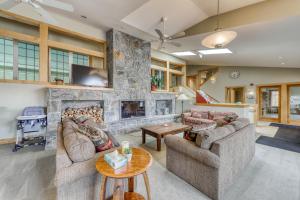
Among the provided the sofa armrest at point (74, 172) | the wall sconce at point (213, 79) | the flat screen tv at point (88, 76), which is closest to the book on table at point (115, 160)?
the sofa armrest at point (74, 172)

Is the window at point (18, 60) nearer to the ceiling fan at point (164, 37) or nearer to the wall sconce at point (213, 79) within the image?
the ceiling fan at point (164, 37)

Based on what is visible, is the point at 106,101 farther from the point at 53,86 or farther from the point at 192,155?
the point at 192,155

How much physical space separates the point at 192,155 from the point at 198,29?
12.2 ft

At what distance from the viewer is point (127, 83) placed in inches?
199

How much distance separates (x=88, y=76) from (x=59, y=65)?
1169 millimetres

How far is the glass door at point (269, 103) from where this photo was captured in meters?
7.29

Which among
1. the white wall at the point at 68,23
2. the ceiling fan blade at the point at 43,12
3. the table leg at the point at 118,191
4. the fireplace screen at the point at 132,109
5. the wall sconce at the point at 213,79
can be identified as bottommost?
the table leg at the point at 118,191

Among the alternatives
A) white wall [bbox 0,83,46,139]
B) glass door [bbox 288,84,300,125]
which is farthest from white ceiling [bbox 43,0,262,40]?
glass door [bbox 288,84,300,125]

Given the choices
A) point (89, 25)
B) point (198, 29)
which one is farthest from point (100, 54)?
point (198, 29)

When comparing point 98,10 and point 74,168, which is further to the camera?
point 98,10

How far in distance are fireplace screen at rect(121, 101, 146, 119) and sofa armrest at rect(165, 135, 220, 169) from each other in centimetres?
297

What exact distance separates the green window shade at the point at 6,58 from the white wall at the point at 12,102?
48 cm

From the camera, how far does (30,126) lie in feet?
11.1

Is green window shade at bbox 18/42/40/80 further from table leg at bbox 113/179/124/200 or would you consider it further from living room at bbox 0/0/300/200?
table leg at bbox 113/179/124/200
